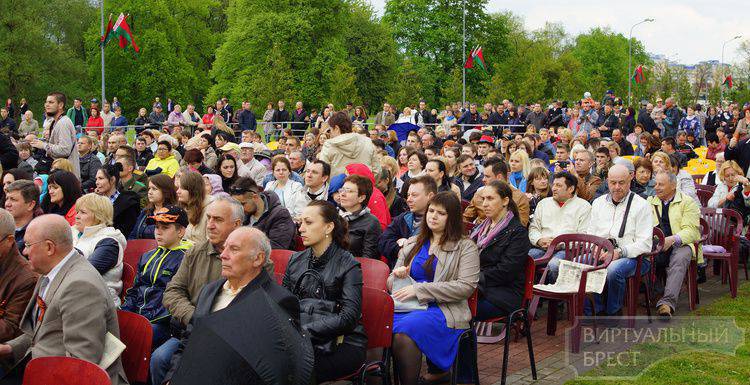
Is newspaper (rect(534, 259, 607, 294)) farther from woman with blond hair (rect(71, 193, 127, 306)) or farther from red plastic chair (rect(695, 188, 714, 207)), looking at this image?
red plastic chair (rect(695, 188, 714, 207))

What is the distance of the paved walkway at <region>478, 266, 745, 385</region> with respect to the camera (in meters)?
6.22

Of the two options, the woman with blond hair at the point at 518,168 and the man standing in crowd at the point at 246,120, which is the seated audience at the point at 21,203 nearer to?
the woman with blond hair at the point at 518,168

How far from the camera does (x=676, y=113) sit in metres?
23.1

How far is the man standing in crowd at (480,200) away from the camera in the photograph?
7285 mm

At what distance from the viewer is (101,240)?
228 inches

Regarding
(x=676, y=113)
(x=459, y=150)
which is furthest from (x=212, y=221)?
(x=676, y=113)

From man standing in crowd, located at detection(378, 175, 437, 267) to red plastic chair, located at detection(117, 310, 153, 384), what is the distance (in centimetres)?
268

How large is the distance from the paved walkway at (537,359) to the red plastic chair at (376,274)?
109cm

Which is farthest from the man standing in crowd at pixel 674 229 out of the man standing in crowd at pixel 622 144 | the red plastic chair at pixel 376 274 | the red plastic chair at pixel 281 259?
the man standing in crowd at pixel 622 144

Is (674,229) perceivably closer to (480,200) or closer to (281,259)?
(480,200)

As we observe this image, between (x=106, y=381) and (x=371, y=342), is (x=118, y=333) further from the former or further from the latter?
(x=371, y=342)

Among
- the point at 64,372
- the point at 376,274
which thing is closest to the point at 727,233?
the point at 376,274

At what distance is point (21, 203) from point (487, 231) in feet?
12.1

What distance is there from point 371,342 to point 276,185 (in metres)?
4.46
